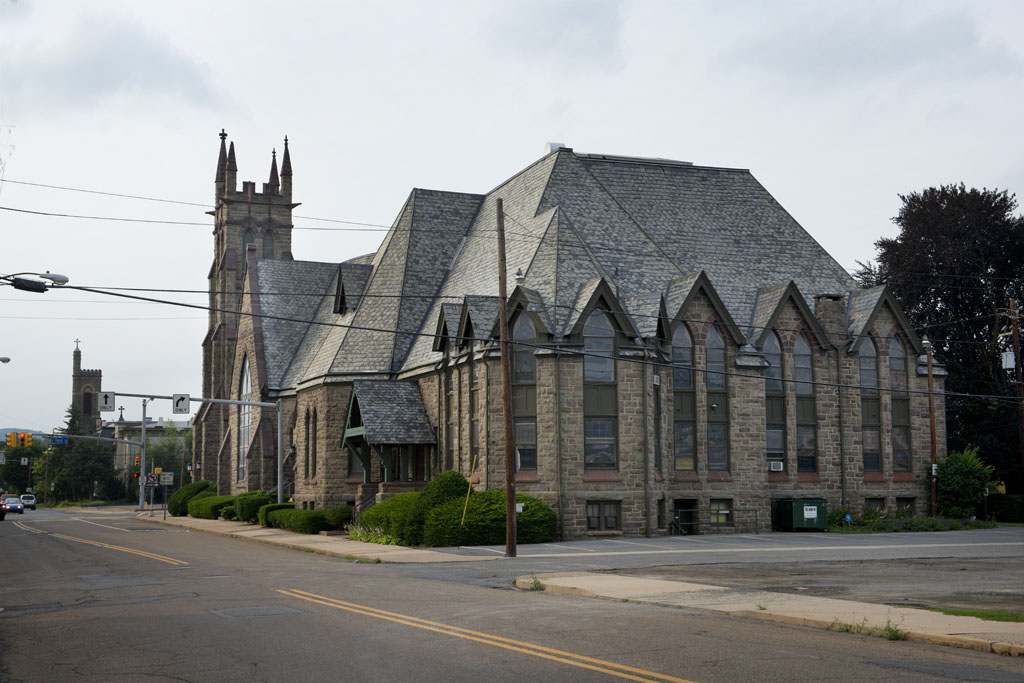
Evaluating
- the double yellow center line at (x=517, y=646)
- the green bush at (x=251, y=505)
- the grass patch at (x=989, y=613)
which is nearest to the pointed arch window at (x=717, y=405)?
the green bush at (x=251, y=505)

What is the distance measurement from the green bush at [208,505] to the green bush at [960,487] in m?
34.1

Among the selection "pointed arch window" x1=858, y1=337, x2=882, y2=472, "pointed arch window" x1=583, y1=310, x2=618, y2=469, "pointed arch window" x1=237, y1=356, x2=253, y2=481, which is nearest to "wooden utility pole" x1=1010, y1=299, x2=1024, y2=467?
"pointed arch window" x1=858, y1=337, x2=882, y2=472

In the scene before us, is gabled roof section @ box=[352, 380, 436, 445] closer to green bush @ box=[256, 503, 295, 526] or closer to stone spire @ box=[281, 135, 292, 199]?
green bush @ box=[256, 503, 295, 526]

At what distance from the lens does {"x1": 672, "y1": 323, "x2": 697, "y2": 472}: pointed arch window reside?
36.9 metres

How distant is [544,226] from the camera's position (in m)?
39.1

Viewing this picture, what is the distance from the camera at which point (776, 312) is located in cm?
3894

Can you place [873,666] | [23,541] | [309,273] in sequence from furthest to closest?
1. [309,273]
2. [23,541]
3. [873,666]

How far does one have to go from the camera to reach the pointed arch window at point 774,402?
38906 mm

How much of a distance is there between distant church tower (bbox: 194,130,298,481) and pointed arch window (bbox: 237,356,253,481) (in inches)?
324

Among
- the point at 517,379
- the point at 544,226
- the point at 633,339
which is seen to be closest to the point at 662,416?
the point at 633,339

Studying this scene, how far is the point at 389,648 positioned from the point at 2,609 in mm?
8534

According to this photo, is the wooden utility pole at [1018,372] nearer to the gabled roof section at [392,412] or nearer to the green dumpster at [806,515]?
the green dumpster at [806,515]

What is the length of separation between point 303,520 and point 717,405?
54.3ft

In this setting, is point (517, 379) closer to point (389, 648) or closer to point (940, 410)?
point (940, 410)
